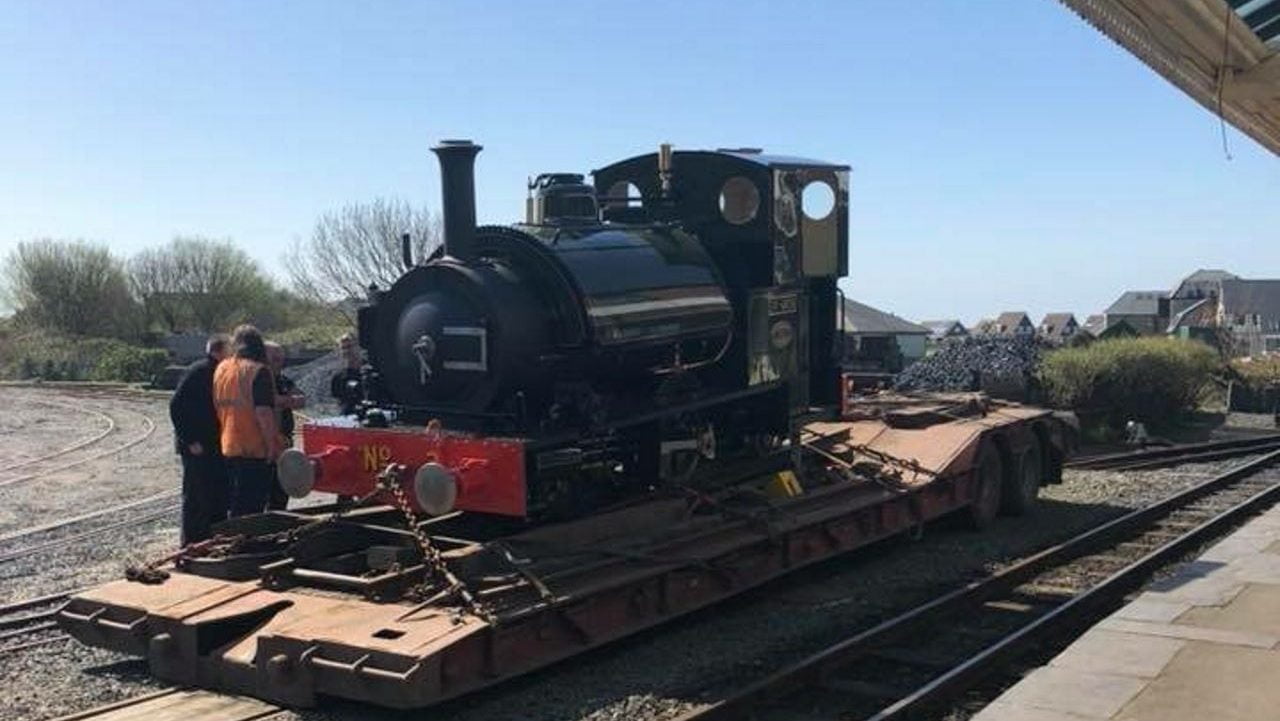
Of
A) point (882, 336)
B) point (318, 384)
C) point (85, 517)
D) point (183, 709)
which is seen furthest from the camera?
point (882, 336)

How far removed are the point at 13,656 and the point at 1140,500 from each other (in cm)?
1130

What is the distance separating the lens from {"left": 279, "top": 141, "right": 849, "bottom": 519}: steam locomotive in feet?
24.7

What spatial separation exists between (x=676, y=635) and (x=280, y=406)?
3732 millimetres

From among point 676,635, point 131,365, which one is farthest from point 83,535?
point 131,365

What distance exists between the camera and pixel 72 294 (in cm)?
5612

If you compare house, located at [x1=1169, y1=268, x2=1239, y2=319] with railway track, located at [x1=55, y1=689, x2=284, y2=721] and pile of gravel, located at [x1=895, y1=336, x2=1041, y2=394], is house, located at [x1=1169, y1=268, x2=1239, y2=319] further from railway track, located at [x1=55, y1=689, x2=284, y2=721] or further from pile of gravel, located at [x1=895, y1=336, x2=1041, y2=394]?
railway track, located at [x1=55, y1=689, x2=284, y2=721]

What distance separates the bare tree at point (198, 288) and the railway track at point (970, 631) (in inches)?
2025

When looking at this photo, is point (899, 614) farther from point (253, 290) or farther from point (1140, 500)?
point (253, 290)

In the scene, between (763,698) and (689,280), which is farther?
(689,280)

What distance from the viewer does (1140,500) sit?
1386cm

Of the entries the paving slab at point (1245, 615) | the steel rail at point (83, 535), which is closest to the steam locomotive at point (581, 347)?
the paving slab at point (1245, 615)

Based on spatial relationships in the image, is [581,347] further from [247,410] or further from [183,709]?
[183,709]

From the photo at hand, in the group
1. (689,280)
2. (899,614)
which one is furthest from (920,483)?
(689,280)

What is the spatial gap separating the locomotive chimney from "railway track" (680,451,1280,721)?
3.21m
